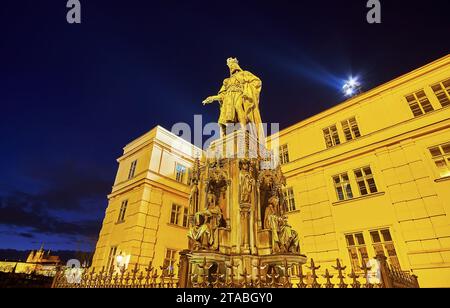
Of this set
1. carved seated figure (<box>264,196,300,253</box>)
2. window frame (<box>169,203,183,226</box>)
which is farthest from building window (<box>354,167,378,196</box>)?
window frame (<box>169,203,183,226</box>)

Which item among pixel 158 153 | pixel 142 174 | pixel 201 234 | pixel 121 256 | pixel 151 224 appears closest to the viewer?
pixel 201 234

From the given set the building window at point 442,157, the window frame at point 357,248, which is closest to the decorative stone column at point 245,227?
the window frame at point 357,248

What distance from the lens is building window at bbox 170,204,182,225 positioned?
2106 cm

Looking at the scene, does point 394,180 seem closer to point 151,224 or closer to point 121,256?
point 151,224

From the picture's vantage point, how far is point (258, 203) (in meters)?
6.75

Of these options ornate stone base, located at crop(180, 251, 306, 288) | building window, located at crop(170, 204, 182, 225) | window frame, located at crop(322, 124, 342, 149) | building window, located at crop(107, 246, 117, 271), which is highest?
window frame, located at crop(322, 124, 342, 149)

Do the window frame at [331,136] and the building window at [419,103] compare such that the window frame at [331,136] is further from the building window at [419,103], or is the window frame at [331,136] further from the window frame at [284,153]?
the building window at [419,103]

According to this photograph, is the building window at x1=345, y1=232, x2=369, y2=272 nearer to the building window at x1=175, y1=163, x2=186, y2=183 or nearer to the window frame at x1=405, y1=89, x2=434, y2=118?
the window frame at x1=405, y1=89, x2=434, y2=118

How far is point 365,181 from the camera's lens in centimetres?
1567

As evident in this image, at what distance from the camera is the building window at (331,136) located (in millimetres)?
18453

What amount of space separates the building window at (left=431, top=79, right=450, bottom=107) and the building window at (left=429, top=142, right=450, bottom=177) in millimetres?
2725

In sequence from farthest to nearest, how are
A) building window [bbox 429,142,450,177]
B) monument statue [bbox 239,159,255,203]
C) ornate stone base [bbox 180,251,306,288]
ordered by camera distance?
building window [bbox 429,142,450,177] → monument statue [bbox 239,159,255,203] → ornate stone base [bbox 180,251,306,288]
